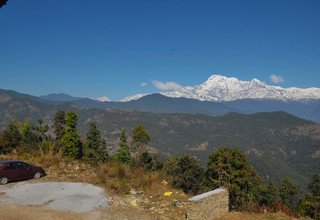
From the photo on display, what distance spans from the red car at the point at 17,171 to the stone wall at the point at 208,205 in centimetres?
1148

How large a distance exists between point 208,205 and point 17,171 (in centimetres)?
1293

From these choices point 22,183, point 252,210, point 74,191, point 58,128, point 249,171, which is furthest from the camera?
point 58,128

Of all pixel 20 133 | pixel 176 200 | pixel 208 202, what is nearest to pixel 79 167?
pixel 176 200

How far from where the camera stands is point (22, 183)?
799 inches

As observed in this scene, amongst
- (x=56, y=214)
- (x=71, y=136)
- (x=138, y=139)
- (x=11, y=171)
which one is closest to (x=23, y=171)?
(x=11, y=171)

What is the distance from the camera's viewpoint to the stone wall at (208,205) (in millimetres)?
15477

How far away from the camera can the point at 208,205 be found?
1576 cm

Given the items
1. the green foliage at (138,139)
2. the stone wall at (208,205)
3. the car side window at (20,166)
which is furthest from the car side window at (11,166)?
the green foliage at (138,139)

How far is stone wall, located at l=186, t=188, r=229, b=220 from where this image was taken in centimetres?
1548

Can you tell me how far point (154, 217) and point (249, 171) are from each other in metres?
37.6

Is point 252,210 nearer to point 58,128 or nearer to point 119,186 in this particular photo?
point 119,186

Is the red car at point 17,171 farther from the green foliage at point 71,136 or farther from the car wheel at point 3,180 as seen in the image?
the green foliage at point 71,136

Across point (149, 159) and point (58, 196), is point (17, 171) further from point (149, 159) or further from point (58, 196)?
point (149, 159)

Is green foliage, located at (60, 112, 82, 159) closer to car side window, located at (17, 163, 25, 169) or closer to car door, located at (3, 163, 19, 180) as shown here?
car side window, located at (17, 163, 25, 169)
